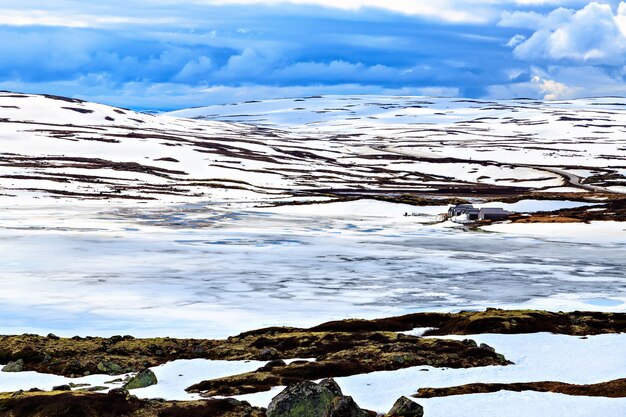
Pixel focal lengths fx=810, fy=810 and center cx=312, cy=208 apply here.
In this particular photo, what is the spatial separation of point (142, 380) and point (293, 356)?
6272 millimetres

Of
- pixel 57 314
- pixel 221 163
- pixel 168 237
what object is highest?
pixel 221 163

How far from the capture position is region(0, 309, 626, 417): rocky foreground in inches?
741

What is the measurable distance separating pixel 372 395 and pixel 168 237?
4887 cm

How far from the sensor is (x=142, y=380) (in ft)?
76.1

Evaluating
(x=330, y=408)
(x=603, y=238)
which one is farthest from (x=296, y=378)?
(x=603, y=238)

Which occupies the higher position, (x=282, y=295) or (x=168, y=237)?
(x=168, y=237)

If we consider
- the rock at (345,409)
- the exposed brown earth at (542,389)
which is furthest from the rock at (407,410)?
the exposed brown earth at (542,389)

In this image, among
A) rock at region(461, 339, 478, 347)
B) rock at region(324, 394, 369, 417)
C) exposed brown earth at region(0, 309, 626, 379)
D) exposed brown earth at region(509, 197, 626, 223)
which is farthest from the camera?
exposed brown earth at region(509, 197, 626, 223)

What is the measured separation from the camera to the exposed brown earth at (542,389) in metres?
20.9

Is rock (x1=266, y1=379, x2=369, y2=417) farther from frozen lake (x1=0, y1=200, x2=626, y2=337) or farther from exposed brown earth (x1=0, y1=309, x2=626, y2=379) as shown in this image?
frozen lake (x1=0, y1=200, x2=626, y2=337)

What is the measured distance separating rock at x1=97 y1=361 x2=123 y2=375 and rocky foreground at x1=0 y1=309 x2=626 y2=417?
0.10 feet

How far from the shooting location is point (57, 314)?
37.9 metres

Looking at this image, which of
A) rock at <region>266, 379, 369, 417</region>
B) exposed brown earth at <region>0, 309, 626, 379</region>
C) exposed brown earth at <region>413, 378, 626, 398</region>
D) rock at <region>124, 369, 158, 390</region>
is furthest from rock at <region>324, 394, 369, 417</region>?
rock at <region>124, 369, 158, 390</region>

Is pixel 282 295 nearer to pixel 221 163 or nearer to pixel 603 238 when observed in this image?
pixel 603 238
